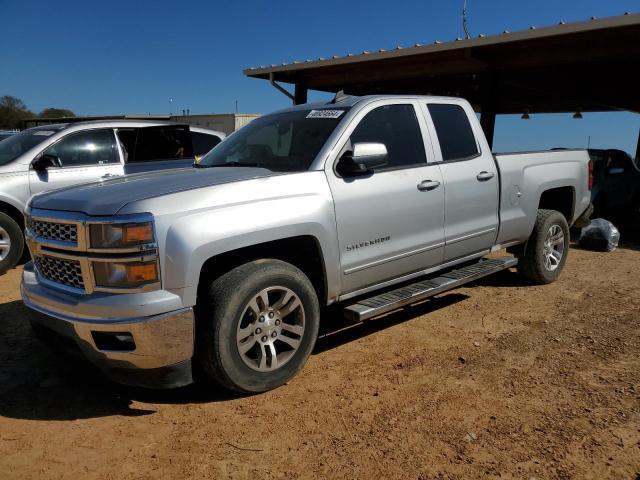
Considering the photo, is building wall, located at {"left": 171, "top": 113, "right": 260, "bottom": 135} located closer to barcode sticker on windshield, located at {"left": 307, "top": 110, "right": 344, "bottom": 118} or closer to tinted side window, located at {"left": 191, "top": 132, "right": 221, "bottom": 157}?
tinted side window, located at {"left": 191, "top": 132, "right": 221, "bottom": 157}

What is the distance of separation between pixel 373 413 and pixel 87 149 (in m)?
5.68

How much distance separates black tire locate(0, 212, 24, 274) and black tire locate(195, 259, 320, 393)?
4.35 m

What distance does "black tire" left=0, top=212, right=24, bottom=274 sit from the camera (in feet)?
20.3

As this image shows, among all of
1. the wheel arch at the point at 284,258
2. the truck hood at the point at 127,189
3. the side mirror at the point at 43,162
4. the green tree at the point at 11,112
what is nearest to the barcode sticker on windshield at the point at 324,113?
the truck hood at the point at 127,189

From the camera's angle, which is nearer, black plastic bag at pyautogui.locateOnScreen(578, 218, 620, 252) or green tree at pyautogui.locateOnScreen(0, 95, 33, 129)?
black plastic bag at pyautogui.locateOnScreen(578, 218, 620, 252)

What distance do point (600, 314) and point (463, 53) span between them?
767 centimetres

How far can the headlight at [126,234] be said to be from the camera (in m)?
2.71

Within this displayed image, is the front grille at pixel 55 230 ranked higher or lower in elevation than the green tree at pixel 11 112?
lower

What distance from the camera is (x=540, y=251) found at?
5656mm

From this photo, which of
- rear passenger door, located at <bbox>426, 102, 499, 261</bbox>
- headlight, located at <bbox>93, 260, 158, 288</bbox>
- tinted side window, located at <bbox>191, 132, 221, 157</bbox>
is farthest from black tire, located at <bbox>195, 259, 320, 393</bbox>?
tinted side window, located at <bbox>191, 132, 221, 157</bbox>

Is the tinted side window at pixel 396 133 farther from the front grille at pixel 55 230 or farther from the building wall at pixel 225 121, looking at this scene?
the building wall at pixel 225 121

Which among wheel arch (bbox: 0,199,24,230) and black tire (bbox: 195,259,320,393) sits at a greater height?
wheel arch (bbox: 0,199,24,230)

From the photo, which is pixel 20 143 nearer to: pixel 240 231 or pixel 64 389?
pixel 64 389

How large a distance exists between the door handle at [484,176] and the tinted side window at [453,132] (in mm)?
205
